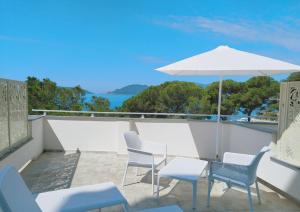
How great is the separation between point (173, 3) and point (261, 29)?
17.9 ft

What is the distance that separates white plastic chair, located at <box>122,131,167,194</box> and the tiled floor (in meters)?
0.32

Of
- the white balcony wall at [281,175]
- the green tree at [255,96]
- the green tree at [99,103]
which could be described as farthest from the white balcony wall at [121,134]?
the green tree at [255,96]

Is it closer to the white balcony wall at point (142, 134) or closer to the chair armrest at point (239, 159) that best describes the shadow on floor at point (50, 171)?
the white balcony wall at point (142, 134)

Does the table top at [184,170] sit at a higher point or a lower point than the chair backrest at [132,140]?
lower

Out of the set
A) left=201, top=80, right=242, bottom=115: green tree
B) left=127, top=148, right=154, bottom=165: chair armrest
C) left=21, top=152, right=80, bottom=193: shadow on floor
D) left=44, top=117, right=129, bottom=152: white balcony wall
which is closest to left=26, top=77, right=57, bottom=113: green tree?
left=44, top=117, right=129, bottom=152: white balcony wall

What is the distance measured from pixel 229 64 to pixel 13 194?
2.94 metres

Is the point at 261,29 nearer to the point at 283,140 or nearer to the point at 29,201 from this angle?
the point at 283,140

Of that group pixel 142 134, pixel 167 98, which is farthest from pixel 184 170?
pixel 167 98

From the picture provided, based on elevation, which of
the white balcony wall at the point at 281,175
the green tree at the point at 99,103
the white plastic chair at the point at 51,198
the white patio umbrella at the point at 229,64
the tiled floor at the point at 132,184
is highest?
the white patio umbrella at the point at 229,64

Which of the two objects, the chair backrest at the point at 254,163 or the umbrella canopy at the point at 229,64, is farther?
the umbrella canopy at the point at 229,64

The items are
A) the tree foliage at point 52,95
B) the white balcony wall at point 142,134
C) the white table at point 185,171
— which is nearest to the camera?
the white table at point 185,171

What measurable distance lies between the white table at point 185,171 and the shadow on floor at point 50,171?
1448 millimetres

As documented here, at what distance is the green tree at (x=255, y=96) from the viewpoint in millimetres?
8977

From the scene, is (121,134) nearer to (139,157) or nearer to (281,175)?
(139,157)
